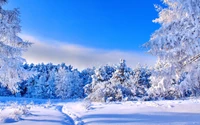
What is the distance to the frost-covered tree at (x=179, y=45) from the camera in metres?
9.23

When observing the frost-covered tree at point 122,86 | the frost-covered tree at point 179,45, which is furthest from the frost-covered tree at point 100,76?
the frost-covered tree at point 179,45

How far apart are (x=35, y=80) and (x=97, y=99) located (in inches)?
1353

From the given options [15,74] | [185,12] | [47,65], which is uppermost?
[47,65]

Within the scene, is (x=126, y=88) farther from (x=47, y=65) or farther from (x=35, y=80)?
(x=47, y=65)

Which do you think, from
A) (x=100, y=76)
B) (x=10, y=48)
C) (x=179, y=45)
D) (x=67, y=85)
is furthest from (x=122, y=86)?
(x=67, y=85)

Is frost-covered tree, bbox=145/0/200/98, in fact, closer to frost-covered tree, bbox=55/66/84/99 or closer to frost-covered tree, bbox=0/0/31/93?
frost-covered tree, bbox=0/0/31/93

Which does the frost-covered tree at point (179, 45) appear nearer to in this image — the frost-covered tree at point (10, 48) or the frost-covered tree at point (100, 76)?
the frost-covered tree at point (10, 48)

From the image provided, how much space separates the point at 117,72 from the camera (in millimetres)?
33156

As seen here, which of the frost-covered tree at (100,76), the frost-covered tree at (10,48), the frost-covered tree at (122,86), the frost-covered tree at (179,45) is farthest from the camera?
the frost-covered tree at (100,76)

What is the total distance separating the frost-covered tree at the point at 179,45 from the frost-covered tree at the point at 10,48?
292 inches

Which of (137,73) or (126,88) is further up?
(137,73)

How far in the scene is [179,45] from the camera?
9578 mm

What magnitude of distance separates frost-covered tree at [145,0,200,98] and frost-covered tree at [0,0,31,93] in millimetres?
7419

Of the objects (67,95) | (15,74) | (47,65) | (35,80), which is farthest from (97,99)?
(47,65)
